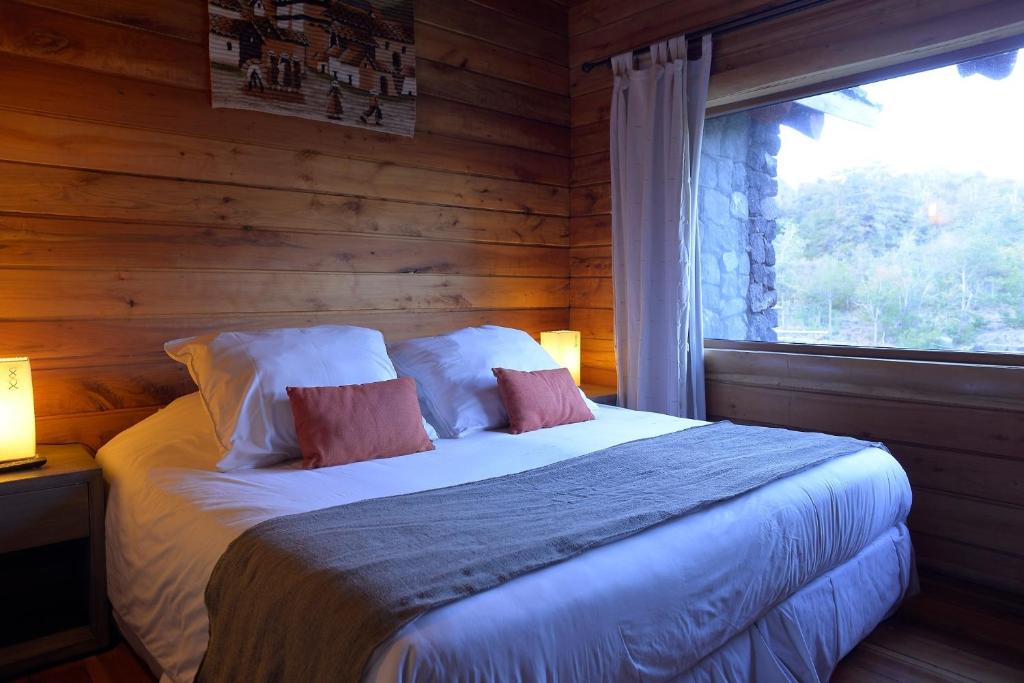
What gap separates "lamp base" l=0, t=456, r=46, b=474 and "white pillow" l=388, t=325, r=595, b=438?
3.88 feet

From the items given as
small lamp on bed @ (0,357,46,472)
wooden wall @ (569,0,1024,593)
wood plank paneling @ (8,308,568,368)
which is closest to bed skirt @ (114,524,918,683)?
wooden wall @ (569,0,1024,593)

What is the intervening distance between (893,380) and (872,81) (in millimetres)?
1185

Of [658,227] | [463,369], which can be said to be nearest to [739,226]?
[658,227]

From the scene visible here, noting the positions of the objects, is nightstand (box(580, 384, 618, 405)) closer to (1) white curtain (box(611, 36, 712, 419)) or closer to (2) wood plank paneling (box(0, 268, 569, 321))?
(1) white curtain (box(611, 36, 712, 419))

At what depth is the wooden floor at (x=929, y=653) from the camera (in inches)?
75.3

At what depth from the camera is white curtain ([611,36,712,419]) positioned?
312 centimetres

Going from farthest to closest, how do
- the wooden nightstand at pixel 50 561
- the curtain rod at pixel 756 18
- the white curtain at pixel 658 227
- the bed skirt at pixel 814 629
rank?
1. the white curtain at pixel 658 227
2. the curtain rod at pixel 756 18
3. the wooden nightstand at pixel 50 561
4. the bed skirt at pixel 814 629

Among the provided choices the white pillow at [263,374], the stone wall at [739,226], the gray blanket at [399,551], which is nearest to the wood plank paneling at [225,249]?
the white pillow at [263,374]

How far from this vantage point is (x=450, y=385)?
2625mm

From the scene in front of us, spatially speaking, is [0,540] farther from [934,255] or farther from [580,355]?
[934,255]

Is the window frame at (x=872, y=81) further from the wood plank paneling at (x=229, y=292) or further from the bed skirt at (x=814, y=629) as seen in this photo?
the wood plank paneling at (x=229, y=292)

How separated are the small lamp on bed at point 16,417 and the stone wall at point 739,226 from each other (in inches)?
104

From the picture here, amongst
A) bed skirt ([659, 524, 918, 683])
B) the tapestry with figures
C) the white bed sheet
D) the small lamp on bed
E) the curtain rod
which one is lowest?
bed skirt ([659, 524, 918, 683])

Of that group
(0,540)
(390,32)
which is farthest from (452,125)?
(0,540)
